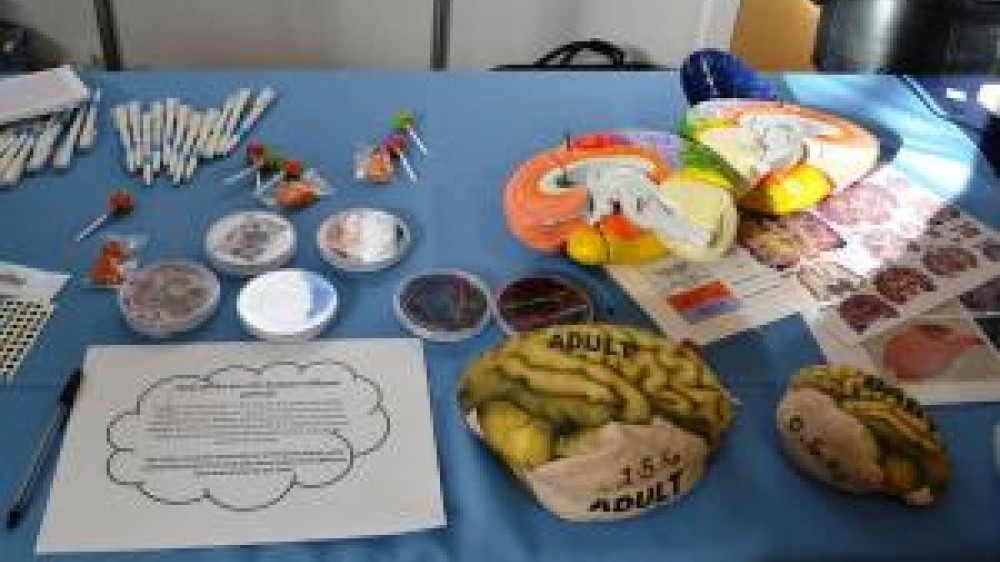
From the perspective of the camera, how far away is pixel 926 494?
77 cm

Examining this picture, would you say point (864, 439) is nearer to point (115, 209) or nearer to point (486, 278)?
point (486, 278)

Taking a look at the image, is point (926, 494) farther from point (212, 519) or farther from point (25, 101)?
point (25, 101)

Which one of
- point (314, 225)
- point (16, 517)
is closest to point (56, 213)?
point (314, 225)

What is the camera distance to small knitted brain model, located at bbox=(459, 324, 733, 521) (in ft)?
2.38

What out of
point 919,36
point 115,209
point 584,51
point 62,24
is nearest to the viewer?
point 115,209

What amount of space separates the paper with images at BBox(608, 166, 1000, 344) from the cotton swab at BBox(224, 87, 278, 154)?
1.58 feet

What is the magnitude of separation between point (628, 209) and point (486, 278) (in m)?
0.16

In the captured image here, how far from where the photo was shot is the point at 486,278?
96 centimetres

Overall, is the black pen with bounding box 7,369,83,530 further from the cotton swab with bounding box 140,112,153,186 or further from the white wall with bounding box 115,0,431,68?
the white wall with bounding box 115,0,431,68

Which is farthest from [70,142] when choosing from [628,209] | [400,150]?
[628,209]

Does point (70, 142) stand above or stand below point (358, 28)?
above

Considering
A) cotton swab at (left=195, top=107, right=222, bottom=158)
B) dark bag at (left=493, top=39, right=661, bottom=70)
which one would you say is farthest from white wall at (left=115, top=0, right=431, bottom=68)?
cotton swab at (left=195, top=107, right=222, bottom=158)

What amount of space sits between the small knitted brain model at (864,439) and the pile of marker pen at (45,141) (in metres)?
0.83

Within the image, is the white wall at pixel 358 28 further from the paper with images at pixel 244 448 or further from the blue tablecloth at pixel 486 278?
the paper with images at pixel 244 448
